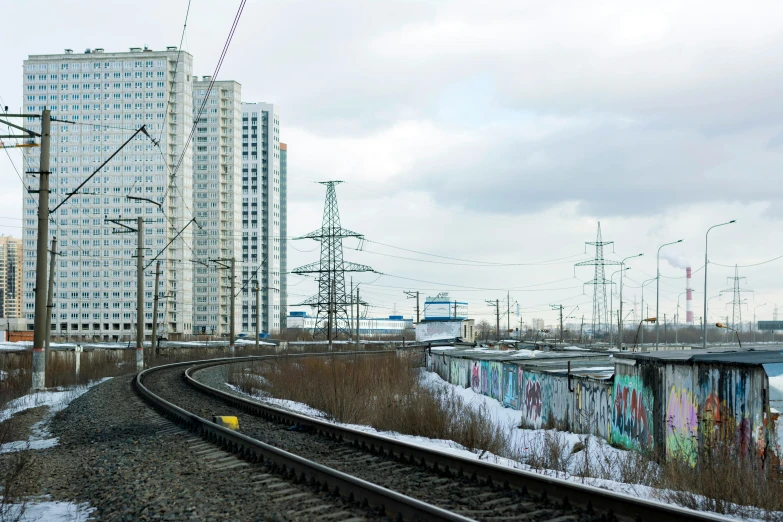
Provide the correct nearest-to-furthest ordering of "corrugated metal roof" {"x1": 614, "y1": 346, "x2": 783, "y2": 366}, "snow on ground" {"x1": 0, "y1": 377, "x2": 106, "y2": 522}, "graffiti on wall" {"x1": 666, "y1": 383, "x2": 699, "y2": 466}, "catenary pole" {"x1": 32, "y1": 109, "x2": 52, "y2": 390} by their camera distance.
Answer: "snow on ground" {"x1": 0, "y1": 377, "x2": 106, "y2": 522} → "corrugated metal roof" {"x1": 614, "y1": 346, "x2": 783, "y2": 366} → "graffiti on wall" {"x1": 666, "y1": 383, "x2": 699, "y2": 466} → "catenary pole" {"x1": 32, "y1": 109, "x2": 52, "y2": 390}

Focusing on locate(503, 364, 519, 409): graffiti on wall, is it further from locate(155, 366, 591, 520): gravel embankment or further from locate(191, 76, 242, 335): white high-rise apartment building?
locate(191, 76, 242, 335): white high-rise apartment building

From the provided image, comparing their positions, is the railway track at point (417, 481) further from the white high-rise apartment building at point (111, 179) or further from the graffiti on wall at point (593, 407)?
the white high-rise apartment building at point (111, 179)

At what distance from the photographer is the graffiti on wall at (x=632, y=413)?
17.0 m

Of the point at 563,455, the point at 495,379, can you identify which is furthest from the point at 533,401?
the point at 563,455

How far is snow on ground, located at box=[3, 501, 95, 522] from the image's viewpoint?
825 centimetres

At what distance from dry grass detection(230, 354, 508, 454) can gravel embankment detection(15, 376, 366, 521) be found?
4.61 metres

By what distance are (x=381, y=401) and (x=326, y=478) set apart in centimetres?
1065

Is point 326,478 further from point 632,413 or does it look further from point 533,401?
point 533,401

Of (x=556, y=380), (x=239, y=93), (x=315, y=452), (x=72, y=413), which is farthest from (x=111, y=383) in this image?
(x=239, y=93)

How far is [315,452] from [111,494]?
144 inches

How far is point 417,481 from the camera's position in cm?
930

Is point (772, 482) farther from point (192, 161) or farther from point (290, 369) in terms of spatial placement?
point (192, 161)

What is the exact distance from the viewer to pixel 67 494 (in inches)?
378

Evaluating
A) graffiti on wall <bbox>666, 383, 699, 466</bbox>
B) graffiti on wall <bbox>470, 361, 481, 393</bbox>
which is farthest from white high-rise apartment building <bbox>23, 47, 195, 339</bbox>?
graffiti on wall <bbox>666, 383, 699, 466</bbox>
